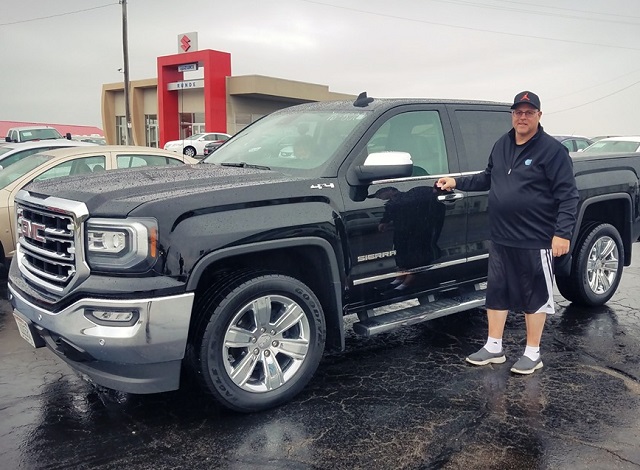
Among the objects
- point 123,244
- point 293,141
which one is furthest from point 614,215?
point 123,244

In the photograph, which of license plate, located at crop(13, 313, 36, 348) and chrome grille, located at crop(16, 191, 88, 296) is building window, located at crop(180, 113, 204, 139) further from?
license plate, located at crop(13, 313, 36, 348)

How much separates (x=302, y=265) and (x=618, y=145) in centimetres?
1401

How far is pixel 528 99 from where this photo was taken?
13.9 ft

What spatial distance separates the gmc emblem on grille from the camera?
12.1 ft

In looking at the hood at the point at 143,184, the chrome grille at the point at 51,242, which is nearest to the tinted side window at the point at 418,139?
the hood at the point at 143,184

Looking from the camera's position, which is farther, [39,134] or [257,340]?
[39,134]

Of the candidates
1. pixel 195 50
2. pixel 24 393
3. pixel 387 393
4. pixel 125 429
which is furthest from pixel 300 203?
pixel 195 50

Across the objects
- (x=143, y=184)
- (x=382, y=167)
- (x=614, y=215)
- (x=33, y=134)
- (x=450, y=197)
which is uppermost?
(x=382, y=167)

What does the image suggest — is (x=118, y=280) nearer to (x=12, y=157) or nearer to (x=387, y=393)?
(x=387, y=393)

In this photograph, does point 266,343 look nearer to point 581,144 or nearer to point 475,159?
point 475,159

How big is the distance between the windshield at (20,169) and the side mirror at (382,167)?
15.4 ft

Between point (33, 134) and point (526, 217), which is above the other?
point (526, 217)

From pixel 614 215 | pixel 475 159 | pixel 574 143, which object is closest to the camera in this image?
pixel 475 159

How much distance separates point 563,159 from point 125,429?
131 inches
